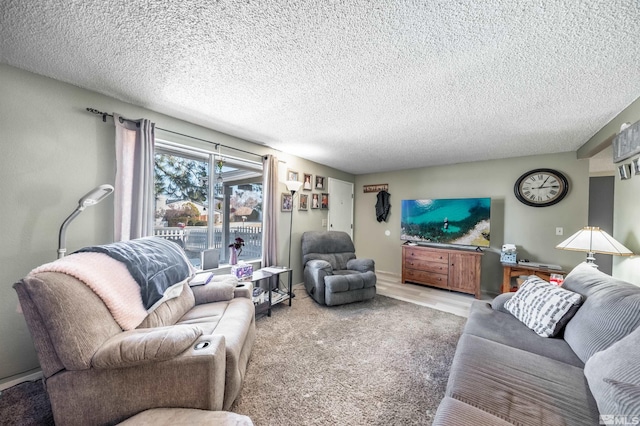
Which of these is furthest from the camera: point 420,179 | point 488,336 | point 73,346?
point 420,179

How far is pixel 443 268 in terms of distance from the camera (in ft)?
12.3

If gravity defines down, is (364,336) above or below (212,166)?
below

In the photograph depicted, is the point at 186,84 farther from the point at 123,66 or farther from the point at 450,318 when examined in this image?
the point at 450,318

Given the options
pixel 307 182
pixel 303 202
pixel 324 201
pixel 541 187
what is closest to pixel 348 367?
pixel 303 202

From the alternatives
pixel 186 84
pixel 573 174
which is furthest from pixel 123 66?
pixel 573 174

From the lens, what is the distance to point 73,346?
1.01 m

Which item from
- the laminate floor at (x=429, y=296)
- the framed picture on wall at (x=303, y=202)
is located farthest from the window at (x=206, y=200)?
the laminate floor at (x=429, y=296)

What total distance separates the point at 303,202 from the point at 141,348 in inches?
121

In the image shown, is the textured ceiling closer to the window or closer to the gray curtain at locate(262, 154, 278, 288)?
the window

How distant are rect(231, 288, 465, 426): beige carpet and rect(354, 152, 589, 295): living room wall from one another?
6.15ft

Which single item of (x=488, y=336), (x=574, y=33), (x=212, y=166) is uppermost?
(x=574, y=33)

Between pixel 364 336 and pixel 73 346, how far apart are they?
2128 millimetres

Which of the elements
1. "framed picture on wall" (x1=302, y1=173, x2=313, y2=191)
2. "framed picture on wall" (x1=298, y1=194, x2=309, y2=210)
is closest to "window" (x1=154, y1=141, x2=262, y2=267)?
"framed picture on wall" (x1=298, y1=194, x2=309, y2=210)

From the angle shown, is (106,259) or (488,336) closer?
(106,259)
